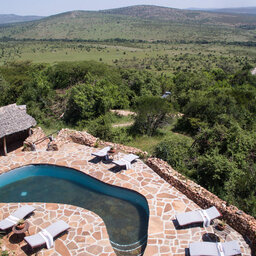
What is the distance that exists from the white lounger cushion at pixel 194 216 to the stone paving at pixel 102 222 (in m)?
0.34

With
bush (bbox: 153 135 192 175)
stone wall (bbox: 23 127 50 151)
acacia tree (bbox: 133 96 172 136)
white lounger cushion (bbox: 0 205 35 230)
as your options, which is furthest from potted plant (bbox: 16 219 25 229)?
acacia tree (bbox: 133 96 172 136)

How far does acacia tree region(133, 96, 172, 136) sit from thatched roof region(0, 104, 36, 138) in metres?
8.49

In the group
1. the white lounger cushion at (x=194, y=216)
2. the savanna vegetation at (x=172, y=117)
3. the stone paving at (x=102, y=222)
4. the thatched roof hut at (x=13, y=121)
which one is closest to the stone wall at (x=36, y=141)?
the thatched roof hut at (x=13, y=121)

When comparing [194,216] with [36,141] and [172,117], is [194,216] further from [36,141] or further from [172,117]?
[172,117]

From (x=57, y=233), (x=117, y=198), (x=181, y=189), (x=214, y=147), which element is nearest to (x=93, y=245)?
(x=57, y=233)

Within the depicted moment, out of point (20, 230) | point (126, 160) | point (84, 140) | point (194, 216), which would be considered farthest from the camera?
point (84, 140)

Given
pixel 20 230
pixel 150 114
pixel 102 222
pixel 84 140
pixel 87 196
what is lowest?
pixel 87 196

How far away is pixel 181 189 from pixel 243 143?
218 inches

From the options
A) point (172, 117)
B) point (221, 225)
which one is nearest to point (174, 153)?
point (221, 225)

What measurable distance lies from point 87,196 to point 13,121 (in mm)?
8390

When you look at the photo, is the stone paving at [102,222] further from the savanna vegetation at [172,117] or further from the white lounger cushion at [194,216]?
the savanna vegetation at [172,117]

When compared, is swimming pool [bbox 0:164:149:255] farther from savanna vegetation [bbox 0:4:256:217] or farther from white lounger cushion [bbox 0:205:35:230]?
savanna vegetation [bbox 0:4:256:217]

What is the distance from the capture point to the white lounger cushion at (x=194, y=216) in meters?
10.0

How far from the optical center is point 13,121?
17.3m
